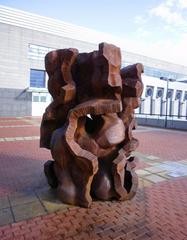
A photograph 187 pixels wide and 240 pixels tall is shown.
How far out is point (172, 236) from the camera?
3.52 meters

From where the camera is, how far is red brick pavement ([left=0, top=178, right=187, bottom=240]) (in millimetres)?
3453

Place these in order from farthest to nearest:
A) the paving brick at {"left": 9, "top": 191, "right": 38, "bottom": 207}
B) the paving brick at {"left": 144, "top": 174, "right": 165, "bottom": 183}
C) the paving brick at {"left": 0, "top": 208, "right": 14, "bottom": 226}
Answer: the paving brick at {"left": 144, "top": 174, "right": 165, "bottom": 183}
the paving brick at {"left": 9, "top": 191, "right": 38, "bottom": 207}
the paving brick at {"left": 0, "top": 208, "right": 14, "bottom": 226}

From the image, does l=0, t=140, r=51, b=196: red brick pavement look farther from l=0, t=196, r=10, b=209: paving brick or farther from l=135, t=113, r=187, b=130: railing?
l=135, t=113, r=187, b=130: railing

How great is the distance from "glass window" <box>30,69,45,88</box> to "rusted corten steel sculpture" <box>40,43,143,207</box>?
26.3 meters

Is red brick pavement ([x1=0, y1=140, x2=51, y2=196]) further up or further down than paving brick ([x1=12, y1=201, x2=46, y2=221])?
further down

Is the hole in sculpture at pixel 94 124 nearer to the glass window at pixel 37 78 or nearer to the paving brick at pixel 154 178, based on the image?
the paving brick at pixel 154 178

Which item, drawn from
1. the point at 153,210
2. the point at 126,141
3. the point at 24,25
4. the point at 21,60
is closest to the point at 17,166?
the point at 126,141

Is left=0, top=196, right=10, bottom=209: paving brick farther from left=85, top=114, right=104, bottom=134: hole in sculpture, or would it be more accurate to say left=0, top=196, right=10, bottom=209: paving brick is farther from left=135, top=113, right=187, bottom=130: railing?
left=135, top=113, right=187, bottom=130: railing

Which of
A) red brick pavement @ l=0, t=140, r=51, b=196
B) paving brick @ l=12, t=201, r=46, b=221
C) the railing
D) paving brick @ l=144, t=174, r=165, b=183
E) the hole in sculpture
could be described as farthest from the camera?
the railing

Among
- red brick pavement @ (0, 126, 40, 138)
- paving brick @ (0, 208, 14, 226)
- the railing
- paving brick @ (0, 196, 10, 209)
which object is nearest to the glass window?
the railing

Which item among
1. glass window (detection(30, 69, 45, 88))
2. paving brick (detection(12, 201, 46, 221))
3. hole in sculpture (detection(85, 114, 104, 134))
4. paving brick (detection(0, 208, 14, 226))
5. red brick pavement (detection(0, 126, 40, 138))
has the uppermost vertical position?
glass window (detection(30, 69, 45, 88))

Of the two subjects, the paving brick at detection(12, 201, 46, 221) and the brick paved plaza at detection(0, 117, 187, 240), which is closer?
the brick paved plaza at detection(0, 117, 187, 240)

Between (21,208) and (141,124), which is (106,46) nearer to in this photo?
(21,208)

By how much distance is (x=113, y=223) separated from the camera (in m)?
3.78
